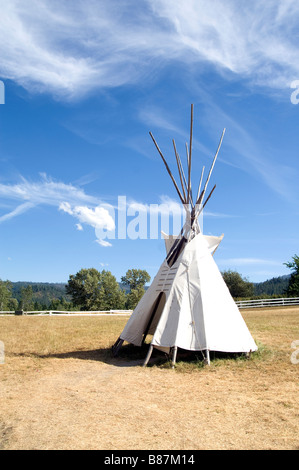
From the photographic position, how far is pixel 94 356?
37.5ft

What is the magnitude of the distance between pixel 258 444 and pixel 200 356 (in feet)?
16.9

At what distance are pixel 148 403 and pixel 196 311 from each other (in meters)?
3.60

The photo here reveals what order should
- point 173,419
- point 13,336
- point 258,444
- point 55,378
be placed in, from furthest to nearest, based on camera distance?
point 13,336 → point 55,378 → point 173,419 → point 258,444

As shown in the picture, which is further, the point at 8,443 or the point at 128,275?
the point at 128,275

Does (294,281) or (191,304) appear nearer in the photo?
(191,304)

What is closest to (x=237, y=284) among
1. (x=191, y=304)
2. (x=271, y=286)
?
(x=191, y=304)

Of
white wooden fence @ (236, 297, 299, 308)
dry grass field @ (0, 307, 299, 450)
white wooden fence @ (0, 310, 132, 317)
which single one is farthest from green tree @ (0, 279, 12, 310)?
dry grass field @ (0, 307, 299, 450)

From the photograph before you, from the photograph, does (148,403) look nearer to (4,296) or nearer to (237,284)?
(237,284)

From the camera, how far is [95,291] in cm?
6269

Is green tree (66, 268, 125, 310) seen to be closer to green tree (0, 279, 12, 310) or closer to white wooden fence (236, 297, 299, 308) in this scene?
green tree (0, 279, 12, 310)

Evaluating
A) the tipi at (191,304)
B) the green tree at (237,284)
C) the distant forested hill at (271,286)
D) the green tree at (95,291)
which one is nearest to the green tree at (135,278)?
the green tree at (95,291)

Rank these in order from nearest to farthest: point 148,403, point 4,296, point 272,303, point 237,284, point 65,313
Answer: point 148,403 → point 272,303 → point 65,313 → point 237,284 → point 4,296

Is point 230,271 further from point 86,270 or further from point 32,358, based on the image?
point 32,358

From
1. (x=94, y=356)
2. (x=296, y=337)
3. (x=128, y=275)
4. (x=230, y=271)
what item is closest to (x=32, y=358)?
(x=94, y=356)
